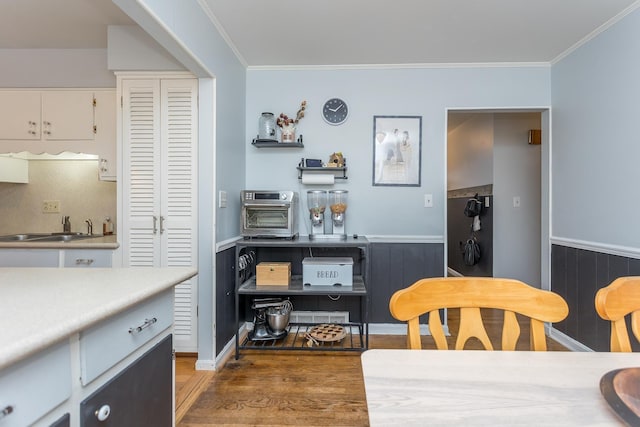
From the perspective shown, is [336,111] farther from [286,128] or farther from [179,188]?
[179,188]

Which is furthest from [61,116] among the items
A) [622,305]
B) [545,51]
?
[545,51]

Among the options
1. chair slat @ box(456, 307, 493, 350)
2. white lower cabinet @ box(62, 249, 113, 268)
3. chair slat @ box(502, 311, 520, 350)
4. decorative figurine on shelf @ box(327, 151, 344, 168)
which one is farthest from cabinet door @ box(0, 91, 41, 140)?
chair slat @ box(502, 311, 520, 350)

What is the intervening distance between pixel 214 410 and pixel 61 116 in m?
2.49

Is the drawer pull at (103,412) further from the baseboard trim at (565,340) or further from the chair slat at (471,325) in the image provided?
the baseboard trim at (565,340)

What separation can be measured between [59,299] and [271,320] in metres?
1.96

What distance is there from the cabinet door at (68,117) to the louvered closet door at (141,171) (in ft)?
1.45

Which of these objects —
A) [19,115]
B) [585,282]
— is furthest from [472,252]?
[19,115]

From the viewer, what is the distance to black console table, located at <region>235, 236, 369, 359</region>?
2.49 meters

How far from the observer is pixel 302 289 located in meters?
2.51

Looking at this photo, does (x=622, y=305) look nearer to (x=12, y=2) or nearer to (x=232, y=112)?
(x=232, y=112)

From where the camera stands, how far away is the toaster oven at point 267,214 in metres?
2.61

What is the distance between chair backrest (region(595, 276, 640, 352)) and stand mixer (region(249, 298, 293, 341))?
2148mm

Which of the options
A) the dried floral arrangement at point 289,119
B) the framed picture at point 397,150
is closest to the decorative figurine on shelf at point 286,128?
the dried floral arrangement at point 289,119

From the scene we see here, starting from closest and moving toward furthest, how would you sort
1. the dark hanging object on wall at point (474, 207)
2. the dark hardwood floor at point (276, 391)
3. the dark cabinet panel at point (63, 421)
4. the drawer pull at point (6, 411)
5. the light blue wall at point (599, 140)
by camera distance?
the drawer pull at point (6, 411), the dark cabinet panel at point (63, 421), the dark hardwood floor at point (276, 391), the light blue wall at point (599, 140), the dark hanging object on wall at point (474, 207)
